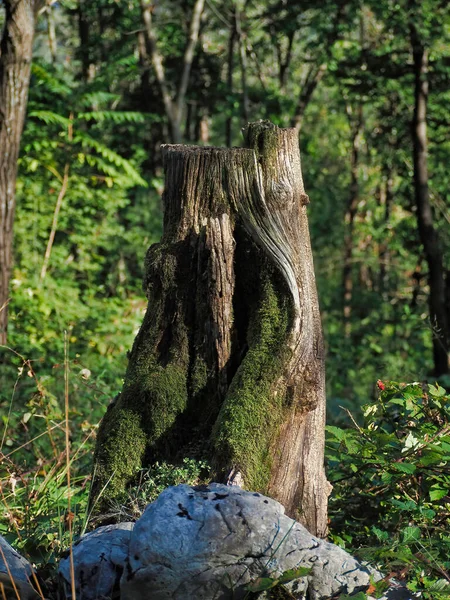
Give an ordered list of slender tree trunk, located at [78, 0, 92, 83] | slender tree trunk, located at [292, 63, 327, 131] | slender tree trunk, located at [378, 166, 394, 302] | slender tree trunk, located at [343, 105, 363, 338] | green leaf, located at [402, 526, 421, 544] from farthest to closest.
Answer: slender tree trunk, located at [378, 166, 394, 302], slender tree trunk, located at [343, 105, 363, 338], slender tree trunk, located at [292, 63, 327, 131], slender tree trunk, located at [78, 0, 92, 83], green leaf, located at [402, 526, 421, 544]

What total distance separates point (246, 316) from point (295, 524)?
1.29 meters

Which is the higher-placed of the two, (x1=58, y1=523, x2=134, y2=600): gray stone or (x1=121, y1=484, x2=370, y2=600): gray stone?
(x1=121, y1=484, x2=370, y2=600): gray stone

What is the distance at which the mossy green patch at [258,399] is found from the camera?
3787 millimetres

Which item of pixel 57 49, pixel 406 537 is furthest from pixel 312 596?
pixel 57 49

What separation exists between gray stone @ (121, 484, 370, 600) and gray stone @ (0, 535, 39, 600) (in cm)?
44

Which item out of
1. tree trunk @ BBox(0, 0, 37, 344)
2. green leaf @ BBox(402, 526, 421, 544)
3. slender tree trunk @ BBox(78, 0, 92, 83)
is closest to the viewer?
green leaf @ BBox(402, 526, 421, 544)

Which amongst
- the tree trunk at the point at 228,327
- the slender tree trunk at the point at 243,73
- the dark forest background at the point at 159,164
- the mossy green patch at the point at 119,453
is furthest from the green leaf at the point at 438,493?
the slender tree trunk at the point at 243,73

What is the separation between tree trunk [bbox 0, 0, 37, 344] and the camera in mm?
8938

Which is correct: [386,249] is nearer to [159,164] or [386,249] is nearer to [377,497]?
[159,164]

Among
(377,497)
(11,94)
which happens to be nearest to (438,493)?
(377,497)

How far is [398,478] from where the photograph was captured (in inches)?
165

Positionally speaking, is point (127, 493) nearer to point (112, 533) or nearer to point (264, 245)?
point (112, 533)

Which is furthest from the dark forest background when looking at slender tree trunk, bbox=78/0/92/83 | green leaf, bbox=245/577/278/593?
green leaf, bbox=245/577/278/593

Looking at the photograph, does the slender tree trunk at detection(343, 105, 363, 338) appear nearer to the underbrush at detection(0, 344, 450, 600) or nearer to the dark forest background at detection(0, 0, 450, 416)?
the dark forest background at detection(0, 0, 450, 416)
